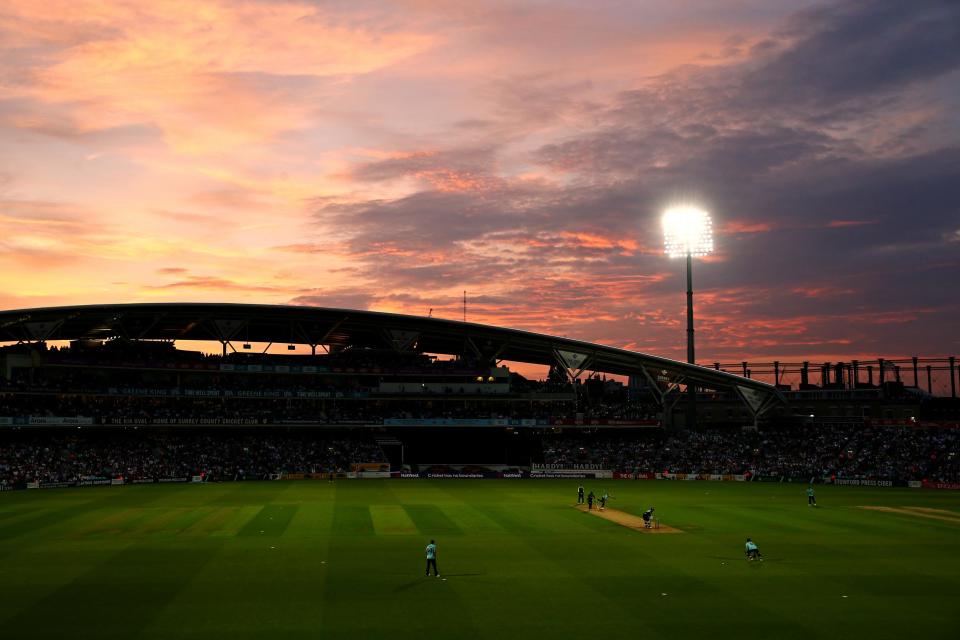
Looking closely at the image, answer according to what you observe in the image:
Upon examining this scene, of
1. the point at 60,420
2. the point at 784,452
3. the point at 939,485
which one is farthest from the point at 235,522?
the point at 784,452

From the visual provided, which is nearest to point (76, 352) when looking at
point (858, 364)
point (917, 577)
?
point (917, 577)

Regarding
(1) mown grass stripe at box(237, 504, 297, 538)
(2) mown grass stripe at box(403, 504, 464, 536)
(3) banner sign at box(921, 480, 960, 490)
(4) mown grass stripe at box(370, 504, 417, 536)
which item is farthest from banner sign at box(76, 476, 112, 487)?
(3) banner sign at box(921, 480, 960, 490)

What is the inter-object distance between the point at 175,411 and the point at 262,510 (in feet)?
137

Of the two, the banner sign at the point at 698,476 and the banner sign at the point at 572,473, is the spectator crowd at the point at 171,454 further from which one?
the banner sign at the point at 698,476

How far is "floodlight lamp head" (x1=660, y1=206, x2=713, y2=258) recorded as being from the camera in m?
95.5

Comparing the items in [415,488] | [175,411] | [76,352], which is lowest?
[415,488]

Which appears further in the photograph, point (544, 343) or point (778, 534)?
point (544, 343)

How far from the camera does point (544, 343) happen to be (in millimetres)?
96188

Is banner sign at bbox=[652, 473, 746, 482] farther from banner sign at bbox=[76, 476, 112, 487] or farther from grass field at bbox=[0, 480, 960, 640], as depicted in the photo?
banner sign at bbox=[76, 476, 112, 487]

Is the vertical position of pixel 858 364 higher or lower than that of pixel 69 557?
higher

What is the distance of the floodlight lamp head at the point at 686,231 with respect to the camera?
313 feet

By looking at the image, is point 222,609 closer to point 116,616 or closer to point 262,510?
point 116,616

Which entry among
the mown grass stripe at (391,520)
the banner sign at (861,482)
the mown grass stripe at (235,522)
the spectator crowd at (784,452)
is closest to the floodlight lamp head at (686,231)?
the spectator crowd at (784,452)

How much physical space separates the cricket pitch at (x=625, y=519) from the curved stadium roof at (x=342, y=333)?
140ft
